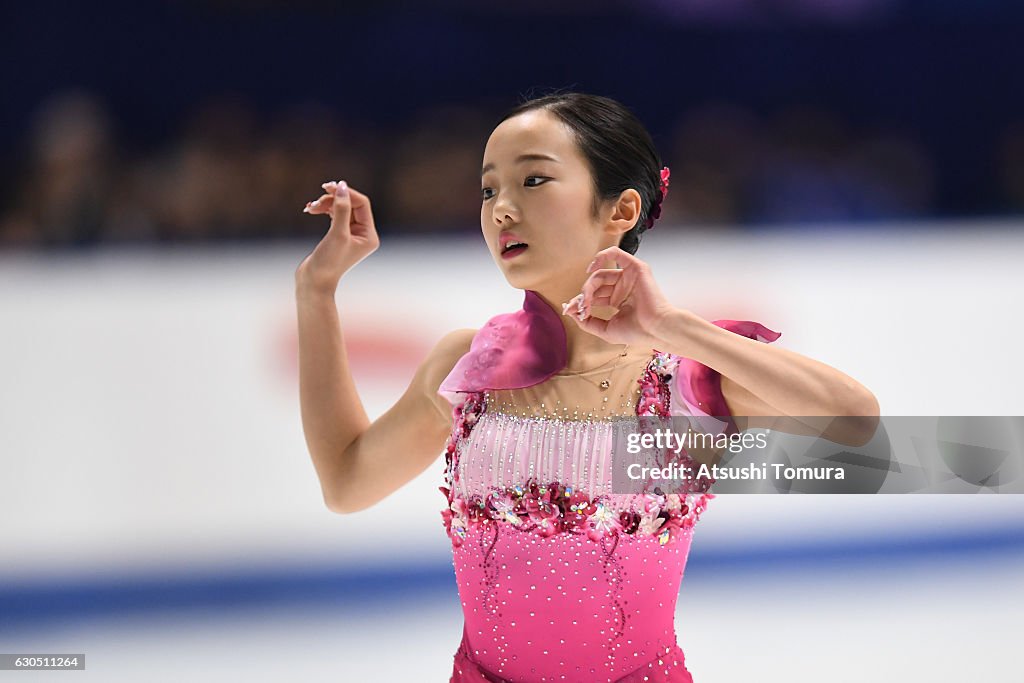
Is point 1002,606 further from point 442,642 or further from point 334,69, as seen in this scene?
point 334,69

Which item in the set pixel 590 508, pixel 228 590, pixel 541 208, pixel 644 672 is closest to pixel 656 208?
pixel 541 208

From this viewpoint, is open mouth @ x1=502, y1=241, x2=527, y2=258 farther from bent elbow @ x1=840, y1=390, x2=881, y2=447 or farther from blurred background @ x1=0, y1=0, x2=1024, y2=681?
blurred background @ x1=0, y1=0, x2=1024, y2=681

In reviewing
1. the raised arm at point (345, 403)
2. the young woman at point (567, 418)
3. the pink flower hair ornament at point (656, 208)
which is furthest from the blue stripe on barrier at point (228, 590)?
the pink flower hair ornament at point (656, 208)

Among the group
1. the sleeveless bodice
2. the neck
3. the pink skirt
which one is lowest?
the pink skirt

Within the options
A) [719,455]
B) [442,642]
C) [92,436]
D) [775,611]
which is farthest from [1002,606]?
[92,436]

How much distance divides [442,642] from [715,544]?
61.5 inches

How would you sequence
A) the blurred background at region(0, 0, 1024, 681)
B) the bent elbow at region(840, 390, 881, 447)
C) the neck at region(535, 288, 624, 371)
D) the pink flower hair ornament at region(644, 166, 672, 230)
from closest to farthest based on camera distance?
the bent elbow at region(840, 390, 881, 447) → the neck at region(535, 288, 624, 371) → the pink flower hair ornament at region(644, 166, 672, 230) → the blurred background at region(0, 0, 1024, 681)

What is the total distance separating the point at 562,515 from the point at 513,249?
0.44 metres

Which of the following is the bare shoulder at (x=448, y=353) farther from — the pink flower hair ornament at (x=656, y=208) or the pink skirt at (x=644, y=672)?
the pink skirt at (x=644, y=672)

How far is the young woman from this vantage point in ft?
5.81

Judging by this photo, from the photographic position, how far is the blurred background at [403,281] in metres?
4.07

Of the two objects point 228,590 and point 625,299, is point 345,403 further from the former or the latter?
point 228,590

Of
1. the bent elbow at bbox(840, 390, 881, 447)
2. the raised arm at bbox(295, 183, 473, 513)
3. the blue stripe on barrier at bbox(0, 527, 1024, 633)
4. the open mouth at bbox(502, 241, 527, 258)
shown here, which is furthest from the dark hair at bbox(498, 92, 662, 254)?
the blue stripe on barrier at bbox(0, 527, 1024, 633)

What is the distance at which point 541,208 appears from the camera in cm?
180
